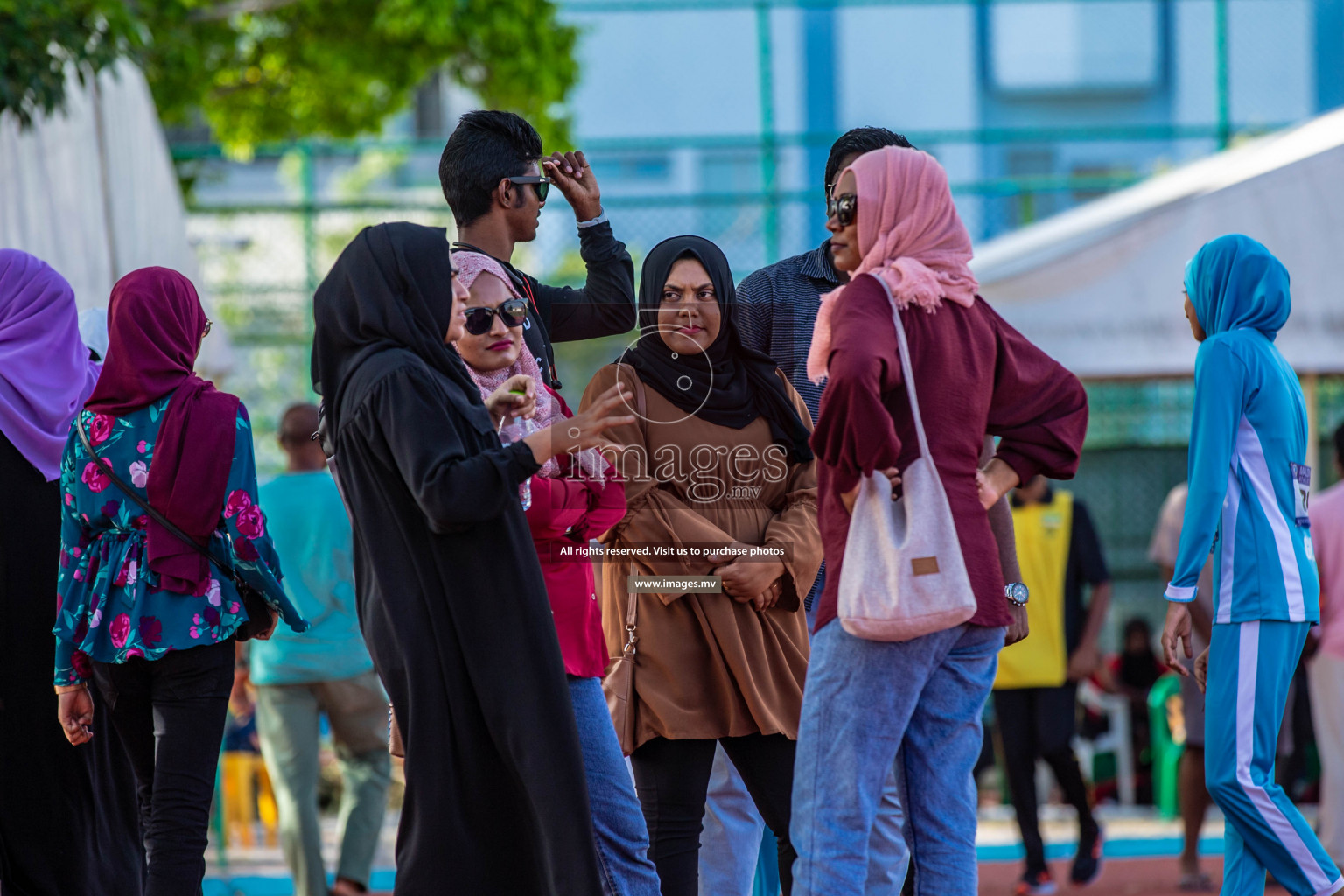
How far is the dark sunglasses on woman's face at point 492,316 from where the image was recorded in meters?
3.22

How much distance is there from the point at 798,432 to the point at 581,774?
113 centimetres

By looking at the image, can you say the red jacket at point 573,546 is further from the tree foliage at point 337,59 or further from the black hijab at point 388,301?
the tree foliage at point 337,59

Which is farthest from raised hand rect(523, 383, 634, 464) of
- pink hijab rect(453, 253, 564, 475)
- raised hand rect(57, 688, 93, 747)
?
raised hand rect(57, 688, 93, 747)

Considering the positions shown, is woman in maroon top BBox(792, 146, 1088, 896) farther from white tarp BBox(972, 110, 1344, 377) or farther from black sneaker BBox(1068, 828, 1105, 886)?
black sneaker BBox(1068, 828, 1105, 886)

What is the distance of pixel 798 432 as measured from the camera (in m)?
3.66

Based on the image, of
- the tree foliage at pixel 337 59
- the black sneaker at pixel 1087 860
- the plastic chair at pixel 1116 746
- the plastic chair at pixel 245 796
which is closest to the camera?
the black sneaker at pixel 1087 860

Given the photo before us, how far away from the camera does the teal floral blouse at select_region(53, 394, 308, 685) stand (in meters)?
3.56

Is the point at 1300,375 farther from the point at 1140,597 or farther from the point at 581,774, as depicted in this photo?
the point at 581,774

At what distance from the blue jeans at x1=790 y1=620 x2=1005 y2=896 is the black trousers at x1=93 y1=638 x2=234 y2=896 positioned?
151 cm

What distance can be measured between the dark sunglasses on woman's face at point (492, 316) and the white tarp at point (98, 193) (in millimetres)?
3009

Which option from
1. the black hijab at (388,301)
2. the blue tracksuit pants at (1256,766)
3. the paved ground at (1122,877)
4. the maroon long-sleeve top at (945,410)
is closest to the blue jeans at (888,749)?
the maroon long-sleeve top at (945,410)

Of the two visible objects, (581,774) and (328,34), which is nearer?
(581,774)

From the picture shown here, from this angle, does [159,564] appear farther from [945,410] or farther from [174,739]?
[945,410]

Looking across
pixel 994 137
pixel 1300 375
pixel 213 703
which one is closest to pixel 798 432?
pixel 213 703
